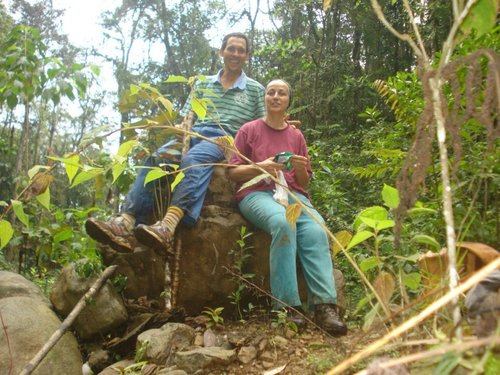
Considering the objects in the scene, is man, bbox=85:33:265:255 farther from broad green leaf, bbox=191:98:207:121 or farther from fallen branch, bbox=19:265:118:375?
broad green leaf, bbox=191:98:207:121

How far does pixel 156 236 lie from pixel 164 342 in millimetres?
679

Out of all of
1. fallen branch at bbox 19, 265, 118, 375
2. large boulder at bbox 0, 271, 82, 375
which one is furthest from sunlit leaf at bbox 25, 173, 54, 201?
large boulder at bbox 0, 271, 82, 375

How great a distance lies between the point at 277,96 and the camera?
359cm

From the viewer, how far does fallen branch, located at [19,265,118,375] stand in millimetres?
2385

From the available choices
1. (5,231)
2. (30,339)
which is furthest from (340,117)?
(5,231)

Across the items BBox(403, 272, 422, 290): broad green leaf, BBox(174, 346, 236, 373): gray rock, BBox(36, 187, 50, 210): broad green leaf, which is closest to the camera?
BBox(403, 272, 422, 290): broad green leaf

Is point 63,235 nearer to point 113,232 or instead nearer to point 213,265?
point 113,232

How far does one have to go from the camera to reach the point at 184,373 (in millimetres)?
2414

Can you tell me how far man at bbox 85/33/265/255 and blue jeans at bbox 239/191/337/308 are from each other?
1.79 ft

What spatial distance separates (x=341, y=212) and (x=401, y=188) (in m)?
4.80

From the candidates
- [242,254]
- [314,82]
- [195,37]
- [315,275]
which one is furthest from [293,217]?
[195,37]

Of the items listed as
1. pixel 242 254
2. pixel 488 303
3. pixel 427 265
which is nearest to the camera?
pixel 488 303

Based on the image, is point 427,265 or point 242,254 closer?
point 427,265

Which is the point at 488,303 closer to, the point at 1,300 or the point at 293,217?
the point at 293,217
